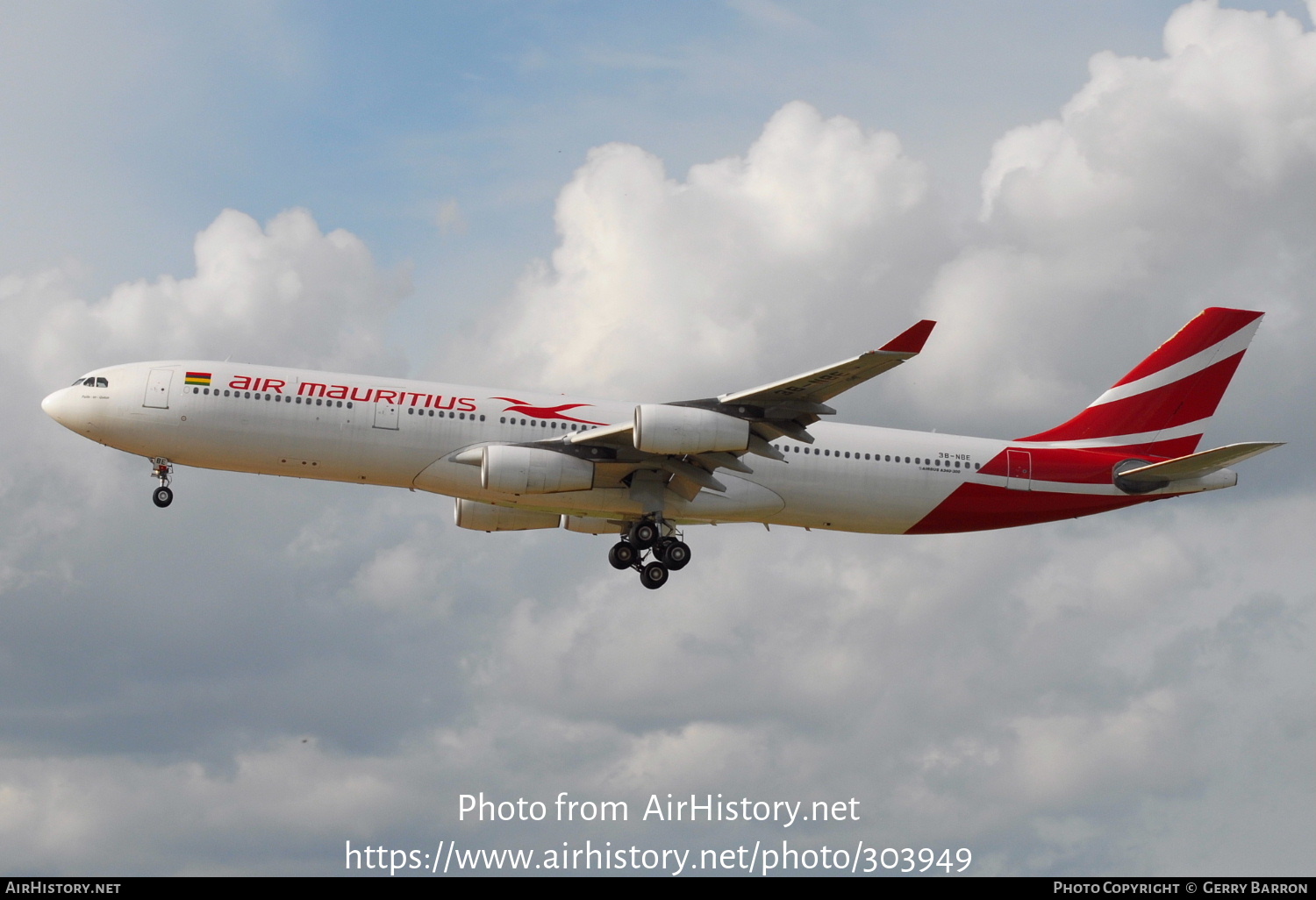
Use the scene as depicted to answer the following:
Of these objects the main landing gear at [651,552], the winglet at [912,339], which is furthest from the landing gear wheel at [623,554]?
the winglet at [912,339]

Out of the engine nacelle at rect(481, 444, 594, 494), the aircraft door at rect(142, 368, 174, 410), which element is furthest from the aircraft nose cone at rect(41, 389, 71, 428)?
the engine nacelle at rect(481, 444, 594, 494)

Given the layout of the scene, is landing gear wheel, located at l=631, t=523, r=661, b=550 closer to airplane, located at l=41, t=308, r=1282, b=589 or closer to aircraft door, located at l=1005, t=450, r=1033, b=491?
airplane, located at l=41, t=308, r=1282, b=589

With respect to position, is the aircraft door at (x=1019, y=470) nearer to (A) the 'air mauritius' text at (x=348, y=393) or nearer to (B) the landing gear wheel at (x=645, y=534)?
(B) the landing gear wheel at (x=645, y=534)

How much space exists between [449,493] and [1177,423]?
2517 centimetres

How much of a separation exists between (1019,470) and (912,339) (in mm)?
12068

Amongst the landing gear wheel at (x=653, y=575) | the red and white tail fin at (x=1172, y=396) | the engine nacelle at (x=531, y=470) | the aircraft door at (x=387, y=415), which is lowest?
the landing gear wheel at (x=653, y=575)

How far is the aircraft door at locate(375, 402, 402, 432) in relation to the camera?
39.5 metres

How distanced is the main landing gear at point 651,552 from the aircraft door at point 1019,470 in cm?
1086

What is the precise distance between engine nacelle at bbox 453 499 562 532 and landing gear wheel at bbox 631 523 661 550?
3884 mm

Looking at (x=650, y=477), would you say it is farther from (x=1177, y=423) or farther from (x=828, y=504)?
(x=1177, y=423)

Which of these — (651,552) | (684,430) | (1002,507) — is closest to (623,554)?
(651,552)

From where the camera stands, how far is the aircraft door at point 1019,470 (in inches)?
1746

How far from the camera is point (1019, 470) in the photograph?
4447 centimetres

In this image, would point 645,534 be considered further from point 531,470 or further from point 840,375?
point 840,375
